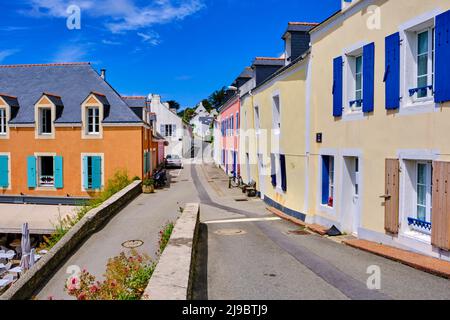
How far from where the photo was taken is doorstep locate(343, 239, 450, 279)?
6.45 meters

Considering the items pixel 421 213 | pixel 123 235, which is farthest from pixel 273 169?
pixel 421 213

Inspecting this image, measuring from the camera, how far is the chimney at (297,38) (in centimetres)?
1574

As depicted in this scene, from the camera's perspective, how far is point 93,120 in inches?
835

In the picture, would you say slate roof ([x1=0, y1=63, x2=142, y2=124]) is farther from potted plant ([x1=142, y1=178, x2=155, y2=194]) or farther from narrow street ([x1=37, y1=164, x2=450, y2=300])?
narrow street ([x1=37, y1=164, x2=450, y2=300])

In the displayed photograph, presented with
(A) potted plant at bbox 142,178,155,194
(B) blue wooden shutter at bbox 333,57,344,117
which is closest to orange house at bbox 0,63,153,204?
(A) potted plant at bbox 142,178,155,194

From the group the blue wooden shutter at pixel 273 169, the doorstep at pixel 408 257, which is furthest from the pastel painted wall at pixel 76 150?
the doorstep at pixel 408 257

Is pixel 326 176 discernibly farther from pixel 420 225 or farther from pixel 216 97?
pixel 216 97

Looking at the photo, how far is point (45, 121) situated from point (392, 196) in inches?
771

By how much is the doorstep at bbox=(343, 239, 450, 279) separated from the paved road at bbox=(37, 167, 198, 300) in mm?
5411

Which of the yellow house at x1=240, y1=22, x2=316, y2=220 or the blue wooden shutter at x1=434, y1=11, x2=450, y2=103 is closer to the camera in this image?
the blue wooden shutter at x1=434, y1=11, x2=450, y2=103

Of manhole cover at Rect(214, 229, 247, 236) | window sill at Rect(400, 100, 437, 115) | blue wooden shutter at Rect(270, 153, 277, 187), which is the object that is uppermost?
window sill at Rect(400, 100, 437, 115)

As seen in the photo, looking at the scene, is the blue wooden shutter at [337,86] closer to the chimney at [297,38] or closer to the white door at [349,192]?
the white door at [349,192]
